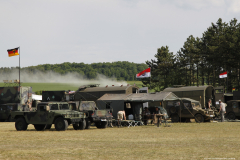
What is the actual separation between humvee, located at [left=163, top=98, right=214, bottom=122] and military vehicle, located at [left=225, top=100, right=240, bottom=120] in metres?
3.28

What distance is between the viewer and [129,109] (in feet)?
97.1

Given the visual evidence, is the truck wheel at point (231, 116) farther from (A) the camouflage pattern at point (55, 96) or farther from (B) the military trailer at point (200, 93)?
(A) the camouflage pattern at point (55, 96)

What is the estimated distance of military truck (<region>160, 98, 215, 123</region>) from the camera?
28145 millimetres

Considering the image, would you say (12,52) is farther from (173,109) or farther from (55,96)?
(173,109)

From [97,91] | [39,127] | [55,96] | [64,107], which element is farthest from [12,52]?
[64,107]

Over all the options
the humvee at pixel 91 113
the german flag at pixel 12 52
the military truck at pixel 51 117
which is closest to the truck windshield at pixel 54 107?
Answer: the military truck at pixel 51 117

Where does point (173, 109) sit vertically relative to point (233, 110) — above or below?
above

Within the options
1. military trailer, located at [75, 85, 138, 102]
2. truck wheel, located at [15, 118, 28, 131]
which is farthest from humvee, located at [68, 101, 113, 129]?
military trailer, located at [75, 85, 138, 102]

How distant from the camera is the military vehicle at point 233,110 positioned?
3060 cm

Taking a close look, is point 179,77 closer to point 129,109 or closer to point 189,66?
point 189,66

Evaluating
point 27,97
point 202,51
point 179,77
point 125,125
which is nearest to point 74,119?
point 125,125

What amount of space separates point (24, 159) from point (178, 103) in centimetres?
2123

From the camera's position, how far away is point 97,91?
3472cm

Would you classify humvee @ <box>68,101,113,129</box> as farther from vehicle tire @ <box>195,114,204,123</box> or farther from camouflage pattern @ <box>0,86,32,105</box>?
camouflage pattern @ <box>0,86,32,105</box>
